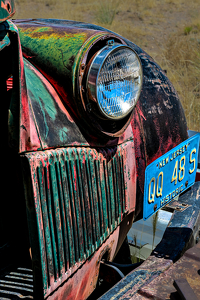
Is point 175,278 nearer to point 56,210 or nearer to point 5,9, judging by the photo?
point 56,210

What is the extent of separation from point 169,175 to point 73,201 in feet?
2.07

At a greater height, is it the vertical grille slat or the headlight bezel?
the headlight bezel

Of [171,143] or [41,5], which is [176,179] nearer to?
[171,143]

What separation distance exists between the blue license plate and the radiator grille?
0.13 meters

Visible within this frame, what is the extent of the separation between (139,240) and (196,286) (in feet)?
4.92

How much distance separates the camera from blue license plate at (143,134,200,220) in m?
1.52

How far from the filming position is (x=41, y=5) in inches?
634

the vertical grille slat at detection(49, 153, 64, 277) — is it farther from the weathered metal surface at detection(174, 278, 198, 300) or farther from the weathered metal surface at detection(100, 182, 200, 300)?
the weathered metal surface at detection(174, 278, 198, 300)

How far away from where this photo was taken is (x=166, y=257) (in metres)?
1.46

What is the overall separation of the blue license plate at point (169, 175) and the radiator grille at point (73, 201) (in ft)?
0.41

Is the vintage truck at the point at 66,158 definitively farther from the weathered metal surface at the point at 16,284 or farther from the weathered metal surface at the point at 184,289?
the weathered metal surface at the point at 184,289

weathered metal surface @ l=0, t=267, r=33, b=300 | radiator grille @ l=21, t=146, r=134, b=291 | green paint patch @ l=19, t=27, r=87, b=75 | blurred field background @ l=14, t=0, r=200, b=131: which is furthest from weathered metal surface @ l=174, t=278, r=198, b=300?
blurred field background @ l=14, t=0, r=200, b=131

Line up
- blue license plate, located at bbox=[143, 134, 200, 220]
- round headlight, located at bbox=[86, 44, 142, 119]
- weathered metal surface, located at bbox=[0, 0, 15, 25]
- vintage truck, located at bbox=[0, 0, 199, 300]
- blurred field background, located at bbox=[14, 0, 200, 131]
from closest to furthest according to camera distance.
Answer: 1. weathered metal surface, located at bbox=[0, 0, 15, 25]
2. vintage truck, located at bbox=[0, 0, 199, 300]
3. round headlight, located at bbox=[86, 44, 142, 119]
4. blue license plate, located at bbox=[143, 134, 200, 220]
5. blurred field background, located at bbox=[14, 0, 200, 131]

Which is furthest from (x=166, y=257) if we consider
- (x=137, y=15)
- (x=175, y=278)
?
(x=137, y=15)
